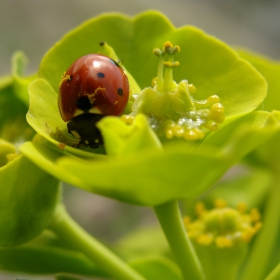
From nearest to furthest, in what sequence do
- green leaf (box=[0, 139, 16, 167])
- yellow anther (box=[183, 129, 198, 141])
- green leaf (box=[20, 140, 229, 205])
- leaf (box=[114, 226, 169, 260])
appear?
green leaf (box=[20, 140, 229, 205]) → yellow anther (box=[183, 129, 198, 141]) → green leaf (box=[0, 139, 16, 167]) → leaf (box=[114, 226, 169, 260])

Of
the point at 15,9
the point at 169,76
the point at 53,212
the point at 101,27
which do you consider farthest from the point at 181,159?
the point at 15,9

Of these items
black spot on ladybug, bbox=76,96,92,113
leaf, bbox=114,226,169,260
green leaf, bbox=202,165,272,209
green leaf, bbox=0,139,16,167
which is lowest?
leaf, bbox=114,226,169,260

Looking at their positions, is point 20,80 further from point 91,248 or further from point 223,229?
point 223,229

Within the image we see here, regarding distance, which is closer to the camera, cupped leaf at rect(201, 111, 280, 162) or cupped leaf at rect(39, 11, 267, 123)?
cupped leaf at rect(201, 111, 280, 162)

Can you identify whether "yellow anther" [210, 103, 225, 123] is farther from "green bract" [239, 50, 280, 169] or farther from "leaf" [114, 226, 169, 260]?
"leaf" [114, 226, 169, 260]

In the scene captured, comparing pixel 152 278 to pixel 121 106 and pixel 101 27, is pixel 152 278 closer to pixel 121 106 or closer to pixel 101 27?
pixel 121 106

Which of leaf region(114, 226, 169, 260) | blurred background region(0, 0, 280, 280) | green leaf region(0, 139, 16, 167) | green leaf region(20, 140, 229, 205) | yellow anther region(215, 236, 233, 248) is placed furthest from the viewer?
blurred background region(0, 0, 280, 280)

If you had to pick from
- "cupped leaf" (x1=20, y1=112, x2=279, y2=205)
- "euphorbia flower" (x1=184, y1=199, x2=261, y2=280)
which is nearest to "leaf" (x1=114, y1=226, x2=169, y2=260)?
"euphorbia flower" (x1=184, y1=199, x2=261, y2=280)

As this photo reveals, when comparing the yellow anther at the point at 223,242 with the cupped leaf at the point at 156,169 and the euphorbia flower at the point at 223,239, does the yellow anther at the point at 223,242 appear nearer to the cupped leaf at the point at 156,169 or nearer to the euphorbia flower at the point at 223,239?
the euphorbia flower at the point at 223,239
